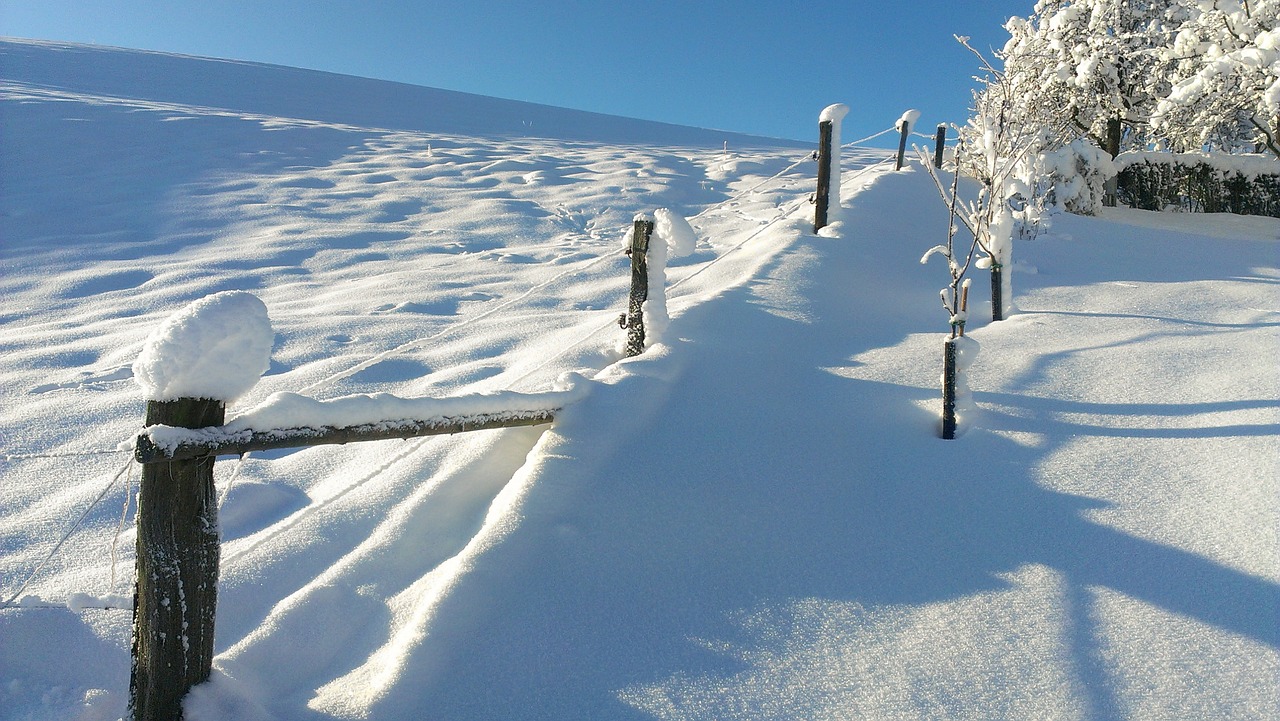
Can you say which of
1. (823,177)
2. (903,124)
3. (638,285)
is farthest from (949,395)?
(903,124)

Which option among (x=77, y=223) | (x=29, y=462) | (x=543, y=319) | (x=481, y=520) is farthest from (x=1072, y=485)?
(x=77, y=223)

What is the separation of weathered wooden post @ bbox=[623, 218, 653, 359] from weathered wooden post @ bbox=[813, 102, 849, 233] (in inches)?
154

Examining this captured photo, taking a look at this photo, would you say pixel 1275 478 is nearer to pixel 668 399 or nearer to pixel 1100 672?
pixel 1100 672

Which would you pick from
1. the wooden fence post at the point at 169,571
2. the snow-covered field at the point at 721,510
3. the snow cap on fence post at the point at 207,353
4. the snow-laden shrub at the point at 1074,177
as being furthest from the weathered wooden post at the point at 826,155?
the wooden fence post at the point at 169,571

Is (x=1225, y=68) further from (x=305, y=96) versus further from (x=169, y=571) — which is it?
(x=305, y=96)

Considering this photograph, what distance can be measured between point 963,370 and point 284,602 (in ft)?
10.6

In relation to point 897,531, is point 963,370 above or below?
above

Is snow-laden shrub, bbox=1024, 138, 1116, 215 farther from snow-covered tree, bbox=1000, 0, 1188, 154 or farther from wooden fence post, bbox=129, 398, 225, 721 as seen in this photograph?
wooden fence post, bbox=129, 398, 225, 721

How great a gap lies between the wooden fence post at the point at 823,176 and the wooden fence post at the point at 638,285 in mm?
3901

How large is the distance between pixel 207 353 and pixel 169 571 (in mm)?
641

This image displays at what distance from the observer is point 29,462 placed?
3.98 meters

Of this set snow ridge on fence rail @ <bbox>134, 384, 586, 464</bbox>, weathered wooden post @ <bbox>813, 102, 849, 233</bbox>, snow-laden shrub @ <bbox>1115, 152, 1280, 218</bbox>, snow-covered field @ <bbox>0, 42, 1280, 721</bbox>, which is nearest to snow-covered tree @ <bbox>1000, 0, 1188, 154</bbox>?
snow-laden shrub @ <bbox>1115, 152, 1280, 218</bbox>

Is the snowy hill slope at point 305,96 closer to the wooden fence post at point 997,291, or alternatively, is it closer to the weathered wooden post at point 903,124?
the weathered wooden post at point 903,124

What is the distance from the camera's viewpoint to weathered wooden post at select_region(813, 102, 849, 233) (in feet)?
25.7
